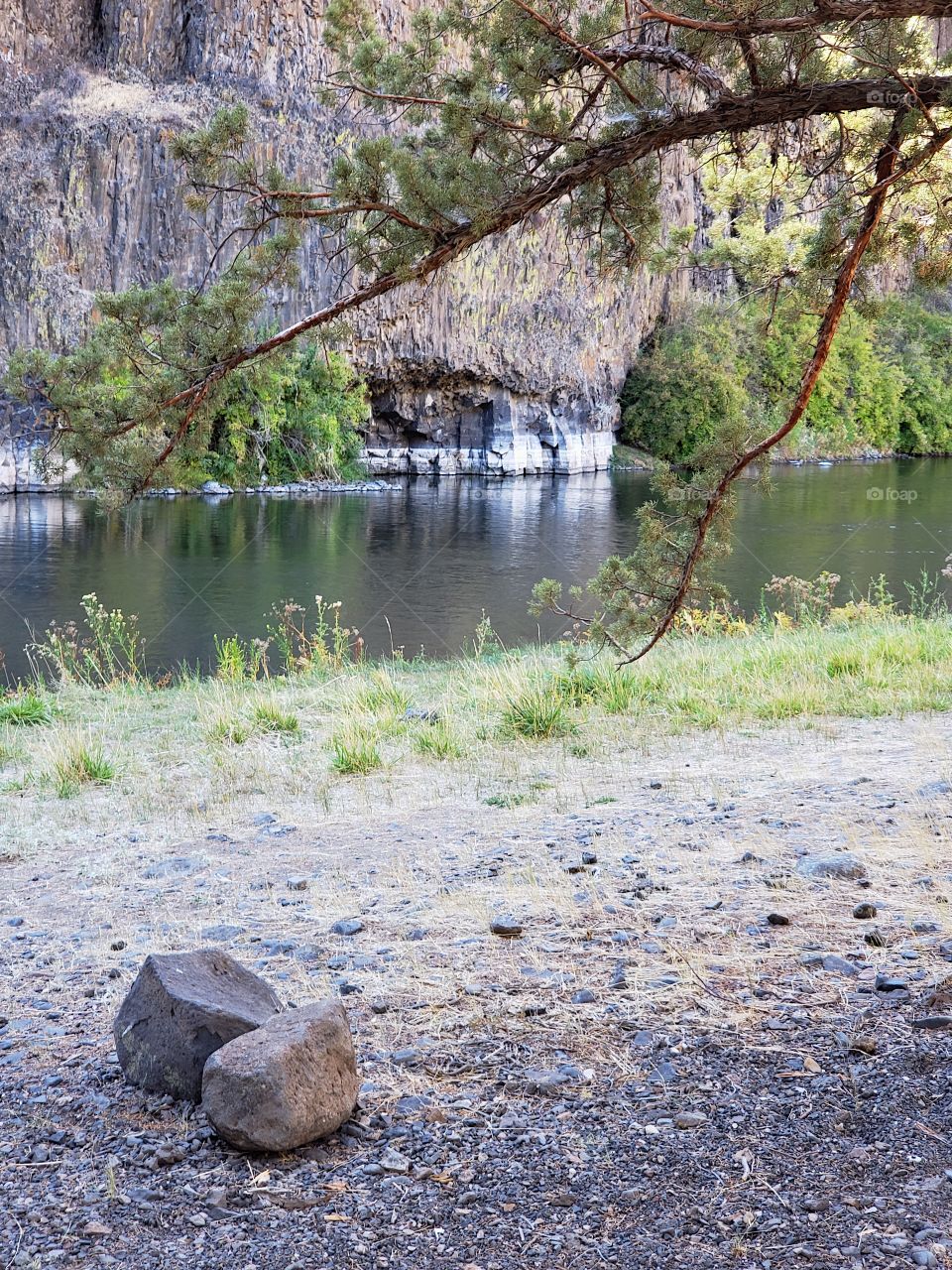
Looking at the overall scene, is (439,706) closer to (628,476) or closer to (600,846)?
(600,846)

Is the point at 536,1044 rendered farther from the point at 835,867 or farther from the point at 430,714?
the point at 430,714

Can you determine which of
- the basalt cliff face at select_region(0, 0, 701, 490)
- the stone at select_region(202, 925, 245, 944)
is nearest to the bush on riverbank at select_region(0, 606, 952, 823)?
the stone at select_region(202, 925, 245, 944)

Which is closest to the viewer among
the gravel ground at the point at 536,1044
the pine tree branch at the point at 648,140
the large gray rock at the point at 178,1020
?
the gravel ground at the point at 536,1044

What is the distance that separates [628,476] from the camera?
47.9m

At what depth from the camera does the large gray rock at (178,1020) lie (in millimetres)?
2871

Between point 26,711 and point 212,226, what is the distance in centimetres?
2734

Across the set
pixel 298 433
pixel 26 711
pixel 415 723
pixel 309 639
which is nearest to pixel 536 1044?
pixel 415 723

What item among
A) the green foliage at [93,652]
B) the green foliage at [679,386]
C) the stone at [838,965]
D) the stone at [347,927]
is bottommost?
the green foliage at [93,652]

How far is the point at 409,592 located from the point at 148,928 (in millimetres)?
15070

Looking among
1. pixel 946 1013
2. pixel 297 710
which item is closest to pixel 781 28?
pixel 946 1013

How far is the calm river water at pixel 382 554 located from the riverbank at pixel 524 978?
8.00 m

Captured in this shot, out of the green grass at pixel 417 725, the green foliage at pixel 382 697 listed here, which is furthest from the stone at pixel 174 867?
the green foliage at pixel 382 697

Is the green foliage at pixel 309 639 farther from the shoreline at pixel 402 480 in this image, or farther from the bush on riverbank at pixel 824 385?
the bush on riverbank at pixel 824 385

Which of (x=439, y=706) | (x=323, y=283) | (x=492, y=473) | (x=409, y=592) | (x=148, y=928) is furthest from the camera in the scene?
(x=492, y=473)
